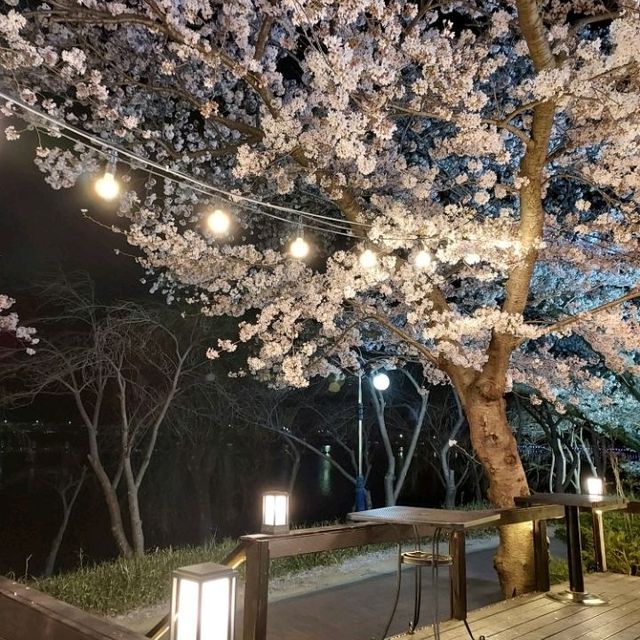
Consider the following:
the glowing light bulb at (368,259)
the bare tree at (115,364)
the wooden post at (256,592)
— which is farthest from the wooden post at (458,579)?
the bare tree at (115,364)

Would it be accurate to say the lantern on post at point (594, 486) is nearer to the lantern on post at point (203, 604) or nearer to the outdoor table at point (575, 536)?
the outdoor table at point (575, 536)

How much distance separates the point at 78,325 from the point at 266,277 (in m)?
4.88

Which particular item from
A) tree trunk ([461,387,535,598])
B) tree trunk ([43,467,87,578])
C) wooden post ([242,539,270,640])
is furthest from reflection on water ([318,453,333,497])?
wooden post ([242,539,270,640])

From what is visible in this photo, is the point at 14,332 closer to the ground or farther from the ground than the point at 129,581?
farther from the ground

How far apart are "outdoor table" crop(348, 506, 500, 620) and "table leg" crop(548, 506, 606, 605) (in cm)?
116

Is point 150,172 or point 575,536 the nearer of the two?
point 575,536

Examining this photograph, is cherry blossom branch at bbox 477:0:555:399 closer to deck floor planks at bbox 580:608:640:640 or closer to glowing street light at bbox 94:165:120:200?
deck floor planks at bbox 580:608:640:640

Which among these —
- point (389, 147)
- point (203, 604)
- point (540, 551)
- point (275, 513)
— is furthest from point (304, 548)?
point (389, 147)

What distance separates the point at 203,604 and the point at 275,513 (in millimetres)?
1547

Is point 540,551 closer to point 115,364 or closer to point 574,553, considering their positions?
point 574,553

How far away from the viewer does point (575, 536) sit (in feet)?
16.8

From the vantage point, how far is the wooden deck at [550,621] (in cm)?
399

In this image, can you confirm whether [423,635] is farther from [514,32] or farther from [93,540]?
[93,540]

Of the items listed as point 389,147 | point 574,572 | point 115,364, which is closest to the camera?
point 574,572
